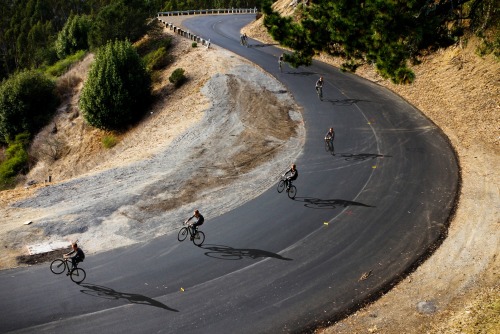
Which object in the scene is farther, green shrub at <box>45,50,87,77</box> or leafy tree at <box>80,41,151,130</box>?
green shrub at <box>45,50,87,77</box>

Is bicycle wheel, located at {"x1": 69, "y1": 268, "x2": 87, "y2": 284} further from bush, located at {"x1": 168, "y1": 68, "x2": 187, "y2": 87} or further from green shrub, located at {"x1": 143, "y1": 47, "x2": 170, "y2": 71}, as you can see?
green shrub, located at {"x1": 143, "y1": 47, "x2": 170, "y2": 71}

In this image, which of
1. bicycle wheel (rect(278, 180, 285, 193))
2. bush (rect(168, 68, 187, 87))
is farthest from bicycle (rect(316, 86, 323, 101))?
bicycle wheel (rect(278, 180, 285, 193))

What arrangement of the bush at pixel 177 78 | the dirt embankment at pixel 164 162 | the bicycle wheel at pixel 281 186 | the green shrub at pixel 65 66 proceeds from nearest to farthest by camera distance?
the dirt embankment at pixel 164 162 < the bicycle wheel at pixel 281 186 < the bush at pixel 177 78 < the green shrub at pixel 65 66

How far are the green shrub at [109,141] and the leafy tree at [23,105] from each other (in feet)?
26.4

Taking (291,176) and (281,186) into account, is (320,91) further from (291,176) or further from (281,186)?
(291,176)

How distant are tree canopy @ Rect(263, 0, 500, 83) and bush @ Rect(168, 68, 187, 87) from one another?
64.9ft

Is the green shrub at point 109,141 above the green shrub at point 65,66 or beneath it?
beneath

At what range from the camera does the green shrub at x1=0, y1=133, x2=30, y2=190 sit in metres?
31.2

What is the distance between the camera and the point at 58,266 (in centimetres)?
1568

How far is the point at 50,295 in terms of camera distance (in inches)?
574

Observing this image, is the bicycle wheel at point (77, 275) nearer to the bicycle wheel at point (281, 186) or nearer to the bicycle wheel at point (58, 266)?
the bicycle wheel at point (58, 266)

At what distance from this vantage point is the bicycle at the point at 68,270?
15.3m

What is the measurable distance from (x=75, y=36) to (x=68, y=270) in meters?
45.8

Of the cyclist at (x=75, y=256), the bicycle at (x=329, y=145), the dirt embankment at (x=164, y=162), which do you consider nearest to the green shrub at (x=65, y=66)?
the dirt embankment at (x=164, y=162)
